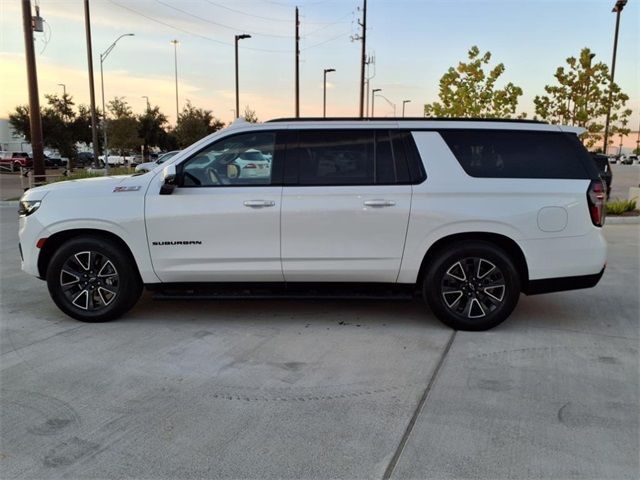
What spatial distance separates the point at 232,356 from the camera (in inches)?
173

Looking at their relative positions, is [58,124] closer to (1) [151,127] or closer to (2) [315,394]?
(1) [151,127]

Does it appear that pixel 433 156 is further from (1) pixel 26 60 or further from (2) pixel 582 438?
(1) pixel 26 60

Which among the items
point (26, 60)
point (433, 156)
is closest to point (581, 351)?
point (433, 156)

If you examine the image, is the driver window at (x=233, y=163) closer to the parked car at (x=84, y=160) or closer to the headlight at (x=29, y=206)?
the headlight at (x=29, y=206)

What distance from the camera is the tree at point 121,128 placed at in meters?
51.6

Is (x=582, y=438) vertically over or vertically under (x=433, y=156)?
under

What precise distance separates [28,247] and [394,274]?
3.46m

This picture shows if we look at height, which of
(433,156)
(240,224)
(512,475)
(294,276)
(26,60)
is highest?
(26,60)

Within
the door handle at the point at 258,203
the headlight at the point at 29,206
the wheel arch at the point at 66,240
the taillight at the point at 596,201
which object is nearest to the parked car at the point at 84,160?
the headlight at the point at 29,206

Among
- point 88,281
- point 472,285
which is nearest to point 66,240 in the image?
point 88,281

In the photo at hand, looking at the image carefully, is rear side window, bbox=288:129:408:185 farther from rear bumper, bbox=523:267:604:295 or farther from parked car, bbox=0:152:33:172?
parked car, bbox=0:152:33:172

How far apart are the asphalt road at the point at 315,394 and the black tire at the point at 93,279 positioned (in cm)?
19

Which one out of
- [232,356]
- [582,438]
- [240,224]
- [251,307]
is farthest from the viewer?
[251,307]

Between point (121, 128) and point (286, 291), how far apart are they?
51.3 m
